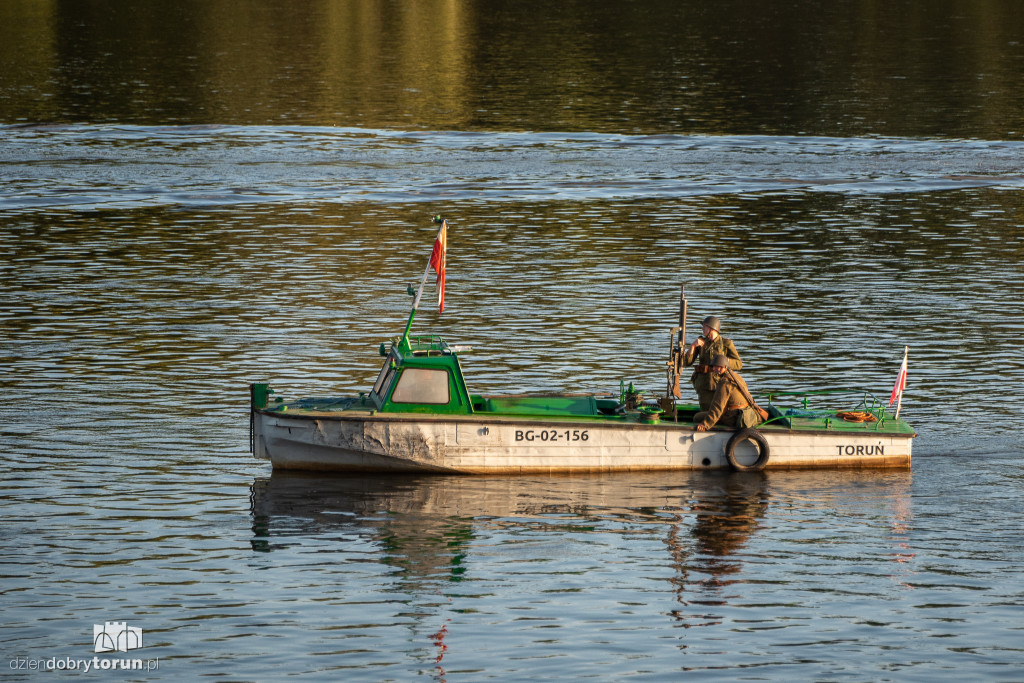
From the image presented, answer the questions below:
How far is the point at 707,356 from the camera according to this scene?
89.1 feet

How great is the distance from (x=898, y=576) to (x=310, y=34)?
10302cm

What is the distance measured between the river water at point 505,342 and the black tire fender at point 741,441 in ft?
1.19

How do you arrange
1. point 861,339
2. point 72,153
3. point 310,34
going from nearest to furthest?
point 861,339, point 72,153, point 310,34

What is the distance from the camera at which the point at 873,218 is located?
55406 mm

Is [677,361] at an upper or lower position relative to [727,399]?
upper

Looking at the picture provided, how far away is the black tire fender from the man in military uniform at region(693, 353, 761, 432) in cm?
15

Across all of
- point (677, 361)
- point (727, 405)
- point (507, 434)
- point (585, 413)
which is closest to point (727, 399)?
point (727, 405)

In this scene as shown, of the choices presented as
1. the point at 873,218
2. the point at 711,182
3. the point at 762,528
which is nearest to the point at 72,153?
the point at 711,182

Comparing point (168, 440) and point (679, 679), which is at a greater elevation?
point (168, 440)

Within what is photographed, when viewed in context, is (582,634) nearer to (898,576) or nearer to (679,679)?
(679,679)

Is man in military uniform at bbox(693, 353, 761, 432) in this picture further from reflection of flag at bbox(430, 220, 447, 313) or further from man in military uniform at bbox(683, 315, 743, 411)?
reflection of flag at bbox(430, 220, 447, 313)

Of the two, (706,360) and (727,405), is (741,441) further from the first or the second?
(706,360)

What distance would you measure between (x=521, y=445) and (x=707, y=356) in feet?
12.3

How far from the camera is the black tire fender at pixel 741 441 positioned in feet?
86.4
